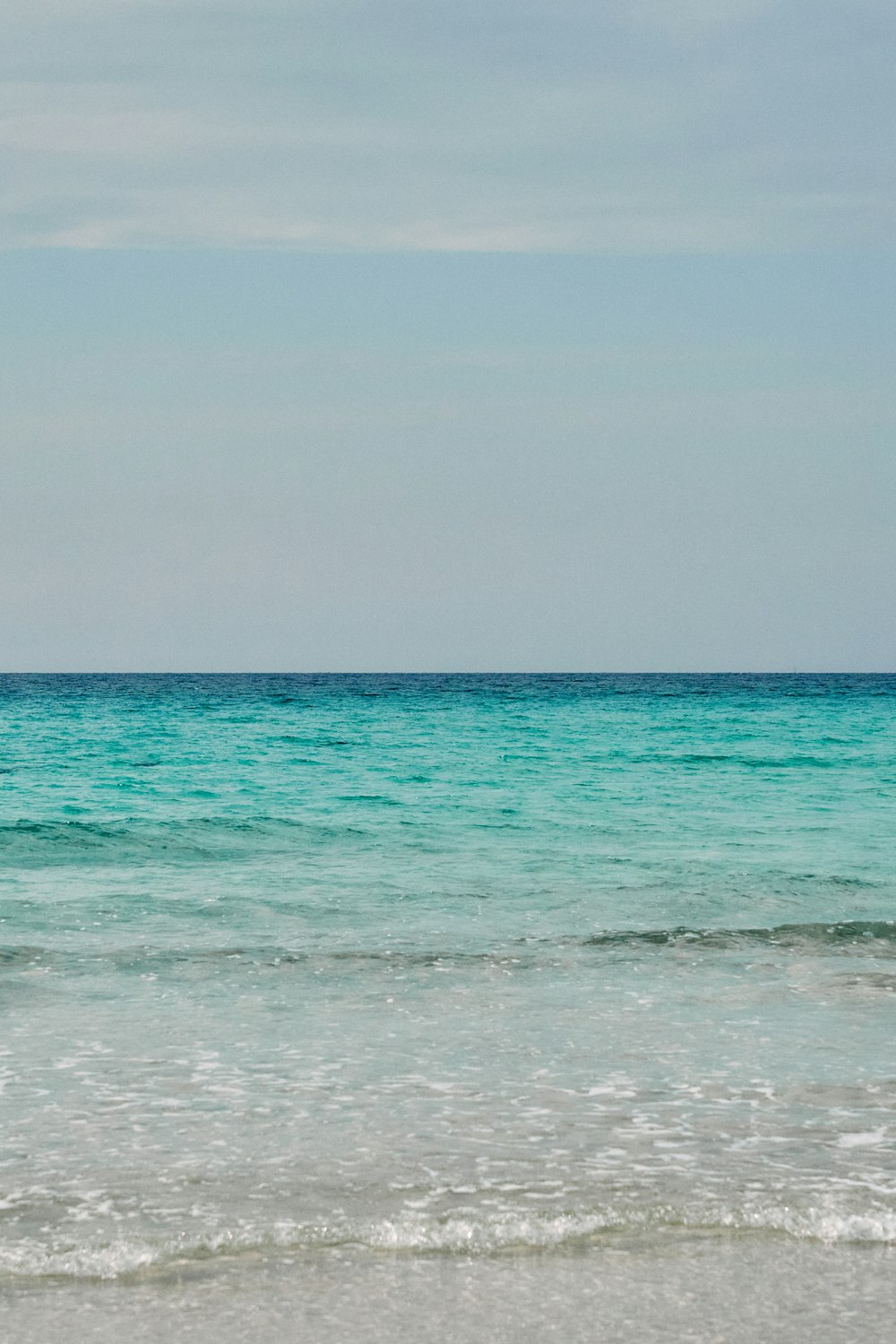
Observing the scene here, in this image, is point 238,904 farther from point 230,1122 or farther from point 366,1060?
point 230,1122

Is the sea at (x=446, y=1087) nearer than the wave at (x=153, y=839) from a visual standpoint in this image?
Yes

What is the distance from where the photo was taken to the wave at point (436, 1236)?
416 centimetres

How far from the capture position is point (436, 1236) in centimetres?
436

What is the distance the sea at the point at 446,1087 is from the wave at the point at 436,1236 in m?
0.01

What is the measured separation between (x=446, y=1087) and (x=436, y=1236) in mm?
1669

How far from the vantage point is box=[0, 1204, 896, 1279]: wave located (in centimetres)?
416

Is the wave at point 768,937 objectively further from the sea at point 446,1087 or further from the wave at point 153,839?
the wave at point 153,839

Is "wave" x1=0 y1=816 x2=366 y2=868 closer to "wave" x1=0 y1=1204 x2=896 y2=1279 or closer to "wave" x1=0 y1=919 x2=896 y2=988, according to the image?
"wave" x1=0 y1=919 x2=896 y2=988

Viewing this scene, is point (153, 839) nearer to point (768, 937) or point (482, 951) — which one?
point (482, 951)

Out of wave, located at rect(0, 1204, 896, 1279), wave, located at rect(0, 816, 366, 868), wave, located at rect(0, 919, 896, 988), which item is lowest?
wave, located at rect(0, 816, 366, 868)

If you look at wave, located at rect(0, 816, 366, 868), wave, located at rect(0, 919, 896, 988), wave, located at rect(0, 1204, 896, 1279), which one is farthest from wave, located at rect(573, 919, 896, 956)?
wave, located at rect(0, 816, 366, 868)

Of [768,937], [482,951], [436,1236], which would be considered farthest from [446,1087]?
[768,937]

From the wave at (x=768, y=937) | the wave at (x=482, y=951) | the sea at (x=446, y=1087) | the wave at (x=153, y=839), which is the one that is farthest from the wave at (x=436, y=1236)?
the wave at (x=153, y=839)

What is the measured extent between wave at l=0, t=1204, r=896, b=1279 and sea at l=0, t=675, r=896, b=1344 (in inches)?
0.5
